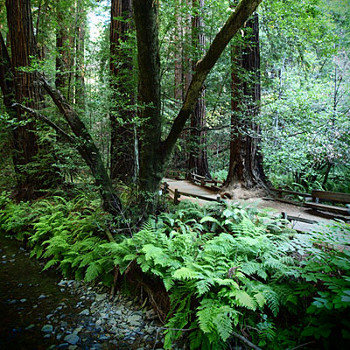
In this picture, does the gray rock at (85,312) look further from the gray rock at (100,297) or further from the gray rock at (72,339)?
the gray rock at (72,339)

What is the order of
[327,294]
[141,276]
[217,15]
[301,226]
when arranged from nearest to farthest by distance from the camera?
[327,294] < [141,276] < [301,226] < [217,15]

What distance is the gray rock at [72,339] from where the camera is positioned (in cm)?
332

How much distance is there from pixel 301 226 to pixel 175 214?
2.88m

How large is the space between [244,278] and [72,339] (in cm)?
260

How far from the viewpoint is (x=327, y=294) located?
253cm

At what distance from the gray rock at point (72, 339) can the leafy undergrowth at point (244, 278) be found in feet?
3.22

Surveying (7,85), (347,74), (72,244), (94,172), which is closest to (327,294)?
(94,172)

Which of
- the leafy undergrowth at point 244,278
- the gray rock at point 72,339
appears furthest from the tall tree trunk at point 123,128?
the gray rock at point 72,339

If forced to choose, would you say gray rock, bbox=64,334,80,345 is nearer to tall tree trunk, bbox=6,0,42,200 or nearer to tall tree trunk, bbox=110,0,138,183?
tall tree trunk, bbox=110,0,138,183

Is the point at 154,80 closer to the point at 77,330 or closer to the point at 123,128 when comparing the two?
A: the point at 123,128

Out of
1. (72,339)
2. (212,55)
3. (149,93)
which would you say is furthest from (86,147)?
(72,339)

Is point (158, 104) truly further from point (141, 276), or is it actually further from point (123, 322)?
point (123, 322)

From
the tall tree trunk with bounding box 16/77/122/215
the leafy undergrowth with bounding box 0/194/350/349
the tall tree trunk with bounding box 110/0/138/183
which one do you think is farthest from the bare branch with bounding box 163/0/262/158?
the leafy undergrowth with bounding box 0/194/350/349

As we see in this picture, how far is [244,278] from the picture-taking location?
11.0 ft
